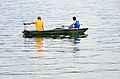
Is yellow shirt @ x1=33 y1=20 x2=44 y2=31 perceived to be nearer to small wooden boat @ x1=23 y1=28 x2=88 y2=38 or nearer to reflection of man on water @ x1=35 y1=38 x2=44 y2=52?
small wooden boat @ x1=23 y1=28 x2=88 y2=38

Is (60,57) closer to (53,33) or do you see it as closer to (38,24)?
(53,33)

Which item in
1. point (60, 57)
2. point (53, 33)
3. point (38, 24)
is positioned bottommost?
point (60, 57)

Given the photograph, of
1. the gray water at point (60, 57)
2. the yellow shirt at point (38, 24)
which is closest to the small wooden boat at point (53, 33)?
the gray water at point (60, 57)

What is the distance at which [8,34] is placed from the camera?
2165 inches

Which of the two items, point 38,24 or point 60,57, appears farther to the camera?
point 38,24

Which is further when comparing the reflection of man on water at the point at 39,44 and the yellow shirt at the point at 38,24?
the yellow shirt at the point at 38,24

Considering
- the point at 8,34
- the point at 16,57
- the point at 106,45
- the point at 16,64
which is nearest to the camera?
the point at 16,64

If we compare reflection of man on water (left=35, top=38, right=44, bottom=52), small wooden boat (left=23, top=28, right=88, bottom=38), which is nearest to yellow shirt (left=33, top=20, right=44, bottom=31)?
small wooden boat (left=23, top=28, right=88, bottom=38)

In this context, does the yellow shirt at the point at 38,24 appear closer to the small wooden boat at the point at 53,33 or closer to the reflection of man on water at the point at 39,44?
the small wooden boat at the point at 53,33

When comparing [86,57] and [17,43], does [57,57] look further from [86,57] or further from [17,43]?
[17,43]

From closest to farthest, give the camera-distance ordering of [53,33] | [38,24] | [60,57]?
[60,57], [53,33], [38,24]

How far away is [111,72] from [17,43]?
16.1m

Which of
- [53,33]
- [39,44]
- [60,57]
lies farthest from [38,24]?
[60,57]

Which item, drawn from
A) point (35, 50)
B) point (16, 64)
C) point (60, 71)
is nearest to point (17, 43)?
point (35, 50)
